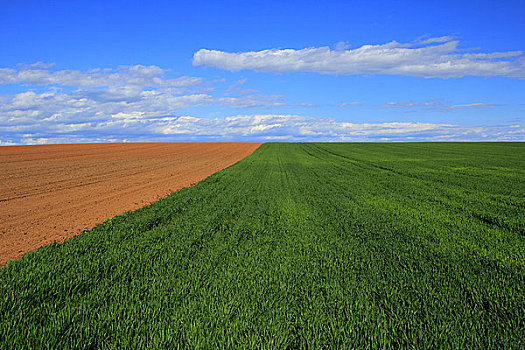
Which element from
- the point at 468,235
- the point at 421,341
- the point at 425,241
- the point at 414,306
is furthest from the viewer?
the point at 468,235

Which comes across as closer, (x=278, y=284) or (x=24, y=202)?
(x=278, y=284)

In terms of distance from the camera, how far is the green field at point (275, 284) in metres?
3.39

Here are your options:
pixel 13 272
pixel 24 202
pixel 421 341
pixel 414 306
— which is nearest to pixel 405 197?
pixel 414 306

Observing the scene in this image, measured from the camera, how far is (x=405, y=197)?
12125 mm

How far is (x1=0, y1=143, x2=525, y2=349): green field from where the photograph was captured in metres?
3.39

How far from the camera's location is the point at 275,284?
4527mm

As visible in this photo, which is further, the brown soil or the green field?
the brown soil

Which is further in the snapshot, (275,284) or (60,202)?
(60,202)

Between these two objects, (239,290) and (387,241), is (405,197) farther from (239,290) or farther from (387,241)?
(239,290)

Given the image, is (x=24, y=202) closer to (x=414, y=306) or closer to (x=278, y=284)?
(x=278, y=284)

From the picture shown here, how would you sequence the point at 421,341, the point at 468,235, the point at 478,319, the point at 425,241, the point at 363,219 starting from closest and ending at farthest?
the point at 421,341 → the point at 478,319 → the point at 425,241 → the point at 468,235 → the point at 363,219

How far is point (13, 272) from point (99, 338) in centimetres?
298

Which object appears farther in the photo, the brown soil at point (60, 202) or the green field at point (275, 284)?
the brown soil at point (60, 202)

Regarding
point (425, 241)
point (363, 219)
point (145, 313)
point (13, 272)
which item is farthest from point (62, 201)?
point (425, 241)
